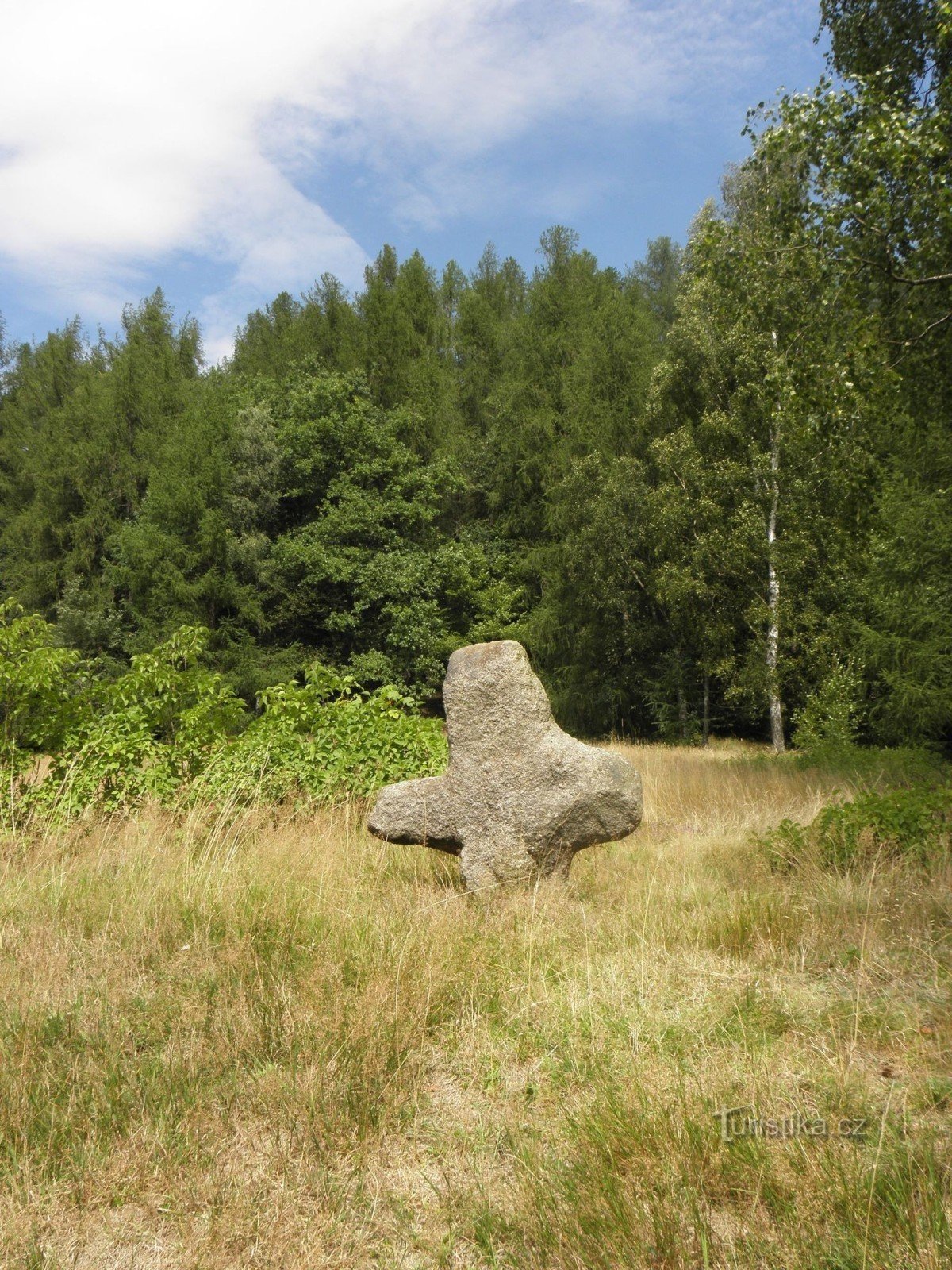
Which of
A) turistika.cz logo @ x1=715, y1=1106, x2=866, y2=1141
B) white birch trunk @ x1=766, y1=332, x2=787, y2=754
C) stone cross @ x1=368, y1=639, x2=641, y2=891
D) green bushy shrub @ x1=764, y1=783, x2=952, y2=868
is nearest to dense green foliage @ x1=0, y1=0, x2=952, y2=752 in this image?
white birch trunk @ x1=766, y1=332, x2=787, y2=754

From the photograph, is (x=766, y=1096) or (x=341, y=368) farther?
(x=341, y=368)

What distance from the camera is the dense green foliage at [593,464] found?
10227 mm

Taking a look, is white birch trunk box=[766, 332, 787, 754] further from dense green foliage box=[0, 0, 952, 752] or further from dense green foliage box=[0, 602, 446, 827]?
dense green foliage box=[0, 602, 446, 827]

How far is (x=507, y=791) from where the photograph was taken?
5.42 meters

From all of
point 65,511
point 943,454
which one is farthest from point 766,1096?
point 65,511

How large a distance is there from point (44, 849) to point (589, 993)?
4.06 m

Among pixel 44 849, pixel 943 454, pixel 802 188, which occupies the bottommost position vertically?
pixel 44 849

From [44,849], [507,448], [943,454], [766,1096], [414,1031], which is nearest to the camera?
[766,1096]

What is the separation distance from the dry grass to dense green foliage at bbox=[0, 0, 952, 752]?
4.01 metres

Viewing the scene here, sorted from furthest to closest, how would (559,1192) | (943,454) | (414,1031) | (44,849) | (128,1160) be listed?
(943,454) < (44,849) < (414,1031) < (128,1160) < (559,1192)

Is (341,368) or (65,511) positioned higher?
(341,368)

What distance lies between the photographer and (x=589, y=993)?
363 cm

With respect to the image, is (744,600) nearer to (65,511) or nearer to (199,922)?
(199,922)

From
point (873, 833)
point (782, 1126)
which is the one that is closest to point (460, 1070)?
point (782, 1126)
